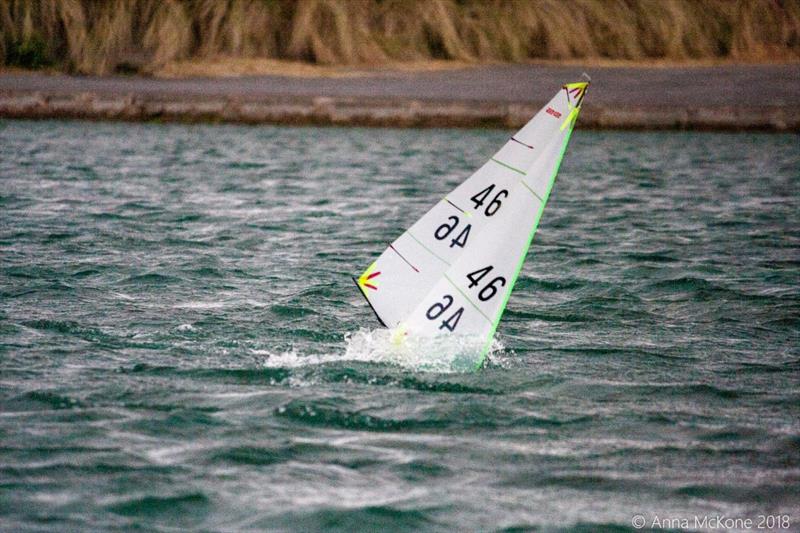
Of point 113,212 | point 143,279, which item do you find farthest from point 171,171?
point 143,279

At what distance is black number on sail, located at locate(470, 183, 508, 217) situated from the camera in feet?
33.7

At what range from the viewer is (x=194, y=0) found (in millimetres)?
44250

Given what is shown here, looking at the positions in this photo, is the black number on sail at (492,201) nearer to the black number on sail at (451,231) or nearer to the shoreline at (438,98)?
the black number on sail at (451,231)

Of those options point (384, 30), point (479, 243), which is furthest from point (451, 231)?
point (384, 30)

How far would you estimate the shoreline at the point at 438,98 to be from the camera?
128 ft

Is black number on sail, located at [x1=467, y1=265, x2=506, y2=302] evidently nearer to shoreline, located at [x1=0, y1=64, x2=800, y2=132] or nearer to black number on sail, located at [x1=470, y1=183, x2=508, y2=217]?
black number on sail, located at [x1=470, y1=183, x2=508, y2=217]

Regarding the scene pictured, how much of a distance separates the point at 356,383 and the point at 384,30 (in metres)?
36.7

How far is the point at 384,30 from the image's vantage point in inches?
1784

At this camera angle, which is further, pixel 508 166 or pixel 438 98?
pixel 438 98

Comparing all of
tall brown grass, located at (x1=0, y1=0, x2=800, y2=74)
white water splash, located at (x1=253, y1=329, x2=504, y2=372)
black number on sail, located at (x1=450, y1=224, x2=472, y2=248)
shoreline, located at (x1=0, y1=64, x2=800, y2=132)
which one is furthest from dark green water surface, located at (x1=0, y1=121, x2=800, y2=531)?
tall brown grass, located at (x1=0, y1=0, x2=800, y2=74)

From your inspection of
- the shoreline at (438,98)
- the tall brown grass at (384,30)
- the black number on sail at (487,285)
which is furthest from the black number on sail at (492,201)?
the tall brown grass at (384,30)

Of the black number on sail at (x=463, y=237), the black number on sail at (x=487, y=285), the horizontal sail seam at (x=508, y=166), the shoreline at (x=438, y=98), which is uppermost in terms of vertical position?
the horizontal sail seam at (x=508, y=166)

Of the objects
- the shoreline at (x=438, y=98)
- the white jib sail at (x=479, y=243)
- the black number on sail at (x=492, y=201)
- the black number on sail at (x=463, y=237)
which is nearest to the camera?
the white jib sail at (x=479, y=243)

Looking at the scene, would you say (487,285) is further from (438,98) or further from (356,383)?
(438,98)
